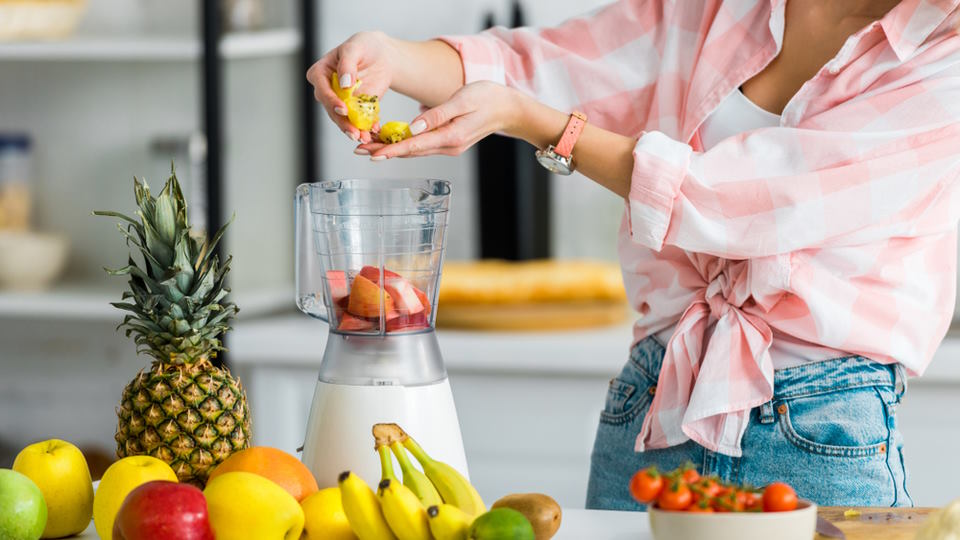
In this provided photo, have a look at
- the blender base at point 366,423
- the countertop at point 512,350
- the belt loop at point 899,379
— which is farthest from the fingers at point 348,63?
the countertop at point 512,350

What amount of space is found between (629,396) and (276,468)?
0.54 meters

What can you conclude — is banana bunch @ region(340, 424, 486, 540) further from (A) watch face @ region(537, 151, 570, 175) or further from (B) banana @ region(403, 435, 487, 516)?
(A) watch face @ region(537, 151, 570, 175)

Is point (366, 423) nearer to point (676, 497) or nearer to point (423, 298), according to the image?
point (423, 298)

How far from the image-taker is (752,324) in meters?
1.29

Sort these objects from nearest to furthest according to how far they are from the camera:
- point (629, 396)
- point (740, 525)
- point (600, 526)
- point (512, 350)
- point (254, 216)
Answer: point (740, 525)
point (600, 526)
point (629, 396)
point (512, 350)
point (254, 216)

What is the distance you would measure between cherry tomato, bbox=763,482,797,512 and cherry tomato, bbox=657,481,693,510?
0.06 metres

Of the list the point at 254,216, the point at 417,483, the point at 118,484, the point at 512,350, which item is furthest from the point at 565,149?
the point at 254,216

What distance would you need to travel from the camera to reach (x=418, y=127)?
1188 mm

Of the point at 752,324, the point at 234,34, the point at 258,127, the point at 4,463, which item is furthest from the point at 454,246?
the point at 752,324

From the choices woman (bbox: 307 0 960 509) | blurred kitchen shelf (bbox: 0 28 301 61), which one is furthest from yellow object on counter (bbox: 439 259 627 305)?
woman (bbox: 307 0 960 509)

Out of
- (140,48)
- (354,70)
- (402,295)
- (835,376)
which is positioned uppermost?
(140,48)

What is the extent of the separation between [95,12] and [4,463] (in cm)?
110

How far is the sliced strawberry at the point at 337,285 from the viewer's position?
1.13 m

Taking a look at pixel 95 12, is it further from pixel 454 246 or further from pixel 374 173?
pixel 454 246
